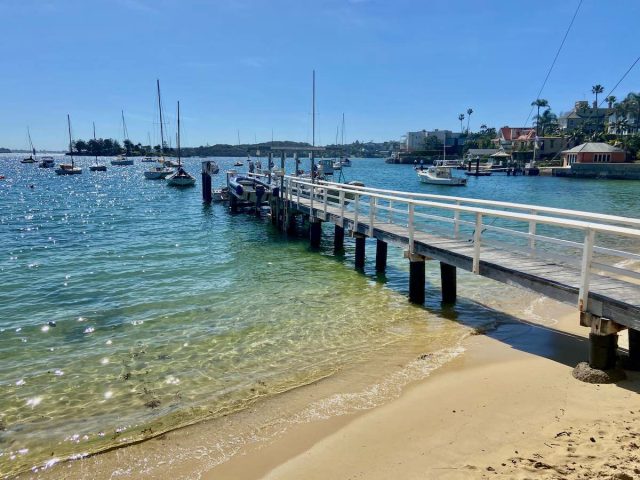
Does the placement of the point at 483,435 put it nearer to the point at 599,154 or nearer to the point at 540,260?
the point at 540,260

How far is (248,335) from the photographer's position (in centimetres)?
952

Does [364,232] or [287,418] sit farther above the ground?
[364,232]

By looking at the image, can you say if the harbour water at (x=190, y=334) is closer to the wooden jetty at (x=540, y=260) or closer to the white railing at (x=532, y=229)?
the wooden jetty at (x=540, y=260)

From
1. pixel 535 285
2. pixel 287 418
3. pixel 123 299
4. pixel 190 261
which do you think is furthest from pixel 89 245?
pixel 535 285

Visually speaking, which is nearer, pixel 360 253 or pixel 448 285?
pixel 448 285

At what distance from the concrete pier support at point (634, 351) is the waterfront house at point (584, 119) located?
11646 cm

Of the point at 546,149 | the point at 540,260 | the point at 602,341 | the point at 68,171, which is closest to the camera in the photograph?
the point at 602,341

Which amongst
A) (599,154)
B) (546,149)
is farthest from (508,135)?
(599,154)

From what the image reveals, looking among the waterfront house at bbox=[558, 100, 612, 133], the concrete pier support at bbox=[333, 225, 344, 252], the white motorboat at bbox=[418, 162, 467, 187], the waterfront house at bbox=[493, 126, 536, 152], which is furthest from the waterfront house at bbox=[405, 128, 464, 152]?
the concrete pier support at bbox=[333, 225, 344, 252]

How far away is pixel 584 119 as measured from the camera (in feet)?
391

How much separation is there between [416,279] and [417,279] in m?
0.02

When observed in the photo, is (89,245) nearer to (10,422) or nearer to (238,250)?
(238,250)

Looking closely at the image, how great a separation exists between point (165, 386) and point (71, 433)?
1485 mm

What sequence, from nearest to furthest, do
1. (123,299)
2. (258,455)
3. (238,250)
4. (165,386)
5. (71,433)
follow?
Answer: 1. (258,455)
2. (71,433)
3. (165,386)
4. (123,299)
5. (238,250)
